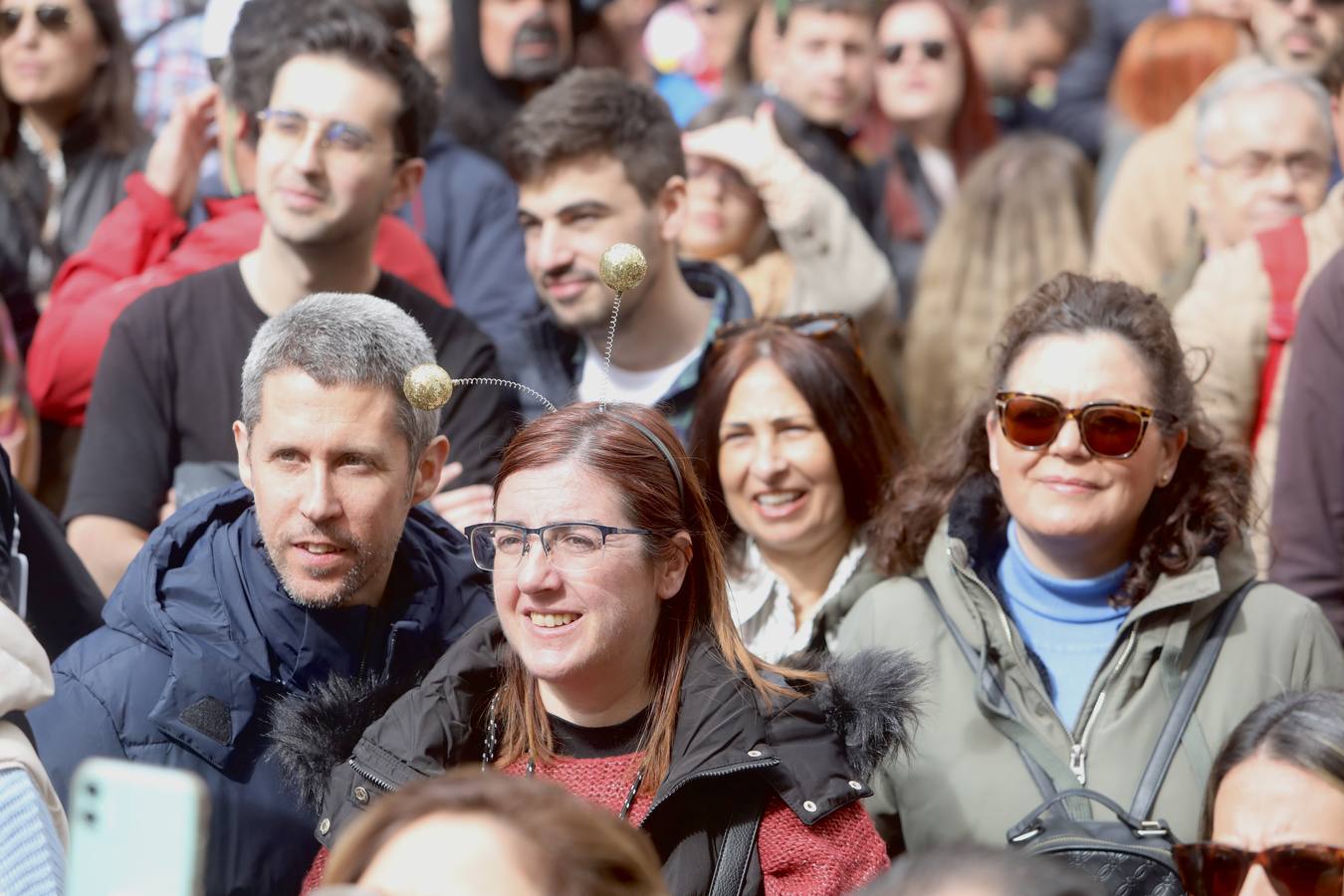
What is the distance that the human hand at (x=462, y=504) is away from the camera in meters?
4.55

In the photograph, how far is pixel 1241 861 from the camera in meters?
3.27

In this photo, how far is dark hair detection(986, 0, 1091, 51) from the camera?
361 inches

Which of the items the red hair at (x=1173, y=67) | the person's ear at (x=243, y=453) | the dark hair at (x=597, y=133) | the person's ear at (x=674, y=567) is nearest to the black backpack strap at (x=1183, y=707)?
the person's ear at (x=674, y=567)

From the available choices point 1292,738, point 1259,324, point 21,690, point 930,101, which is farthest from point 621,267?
point 930,101

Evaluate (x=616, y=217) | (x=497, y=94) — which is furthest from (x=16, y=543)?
(x=497, y=94)

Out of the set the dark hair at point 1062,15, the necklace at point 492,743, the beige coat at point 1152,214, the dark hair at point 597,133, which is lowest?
the necklace at point 492,743

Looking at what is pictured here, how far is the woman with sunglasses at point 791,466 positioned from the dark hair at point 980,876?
8.03ft

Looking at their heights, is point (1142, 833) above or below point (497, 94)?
below

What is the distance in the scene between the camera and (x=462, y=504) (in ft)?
15.0

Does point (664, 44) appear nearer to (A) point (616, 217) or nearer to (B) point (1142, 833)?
(A) point (616, 217)

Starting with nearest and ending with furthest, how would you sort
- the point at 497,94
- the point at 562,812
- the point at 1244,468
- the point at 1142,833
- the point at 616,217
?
the point at 562,812 < the point at 1142,833 < the point at 1244,468 < the point at 616,217 < the point at 497,94

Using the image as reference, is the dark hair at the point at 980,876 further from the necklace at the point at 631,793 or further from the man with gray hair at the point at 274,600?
the man with gray hair at the point at 274,600

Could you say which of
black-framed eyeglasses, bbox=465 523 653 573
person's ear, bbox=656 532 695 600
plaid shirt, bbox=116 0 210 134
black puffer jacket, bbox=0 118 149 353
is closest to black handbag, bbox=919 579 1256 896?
person's ear, bbox=656 532 695 600

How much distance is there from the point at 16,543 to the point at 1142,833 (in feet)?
7.55
